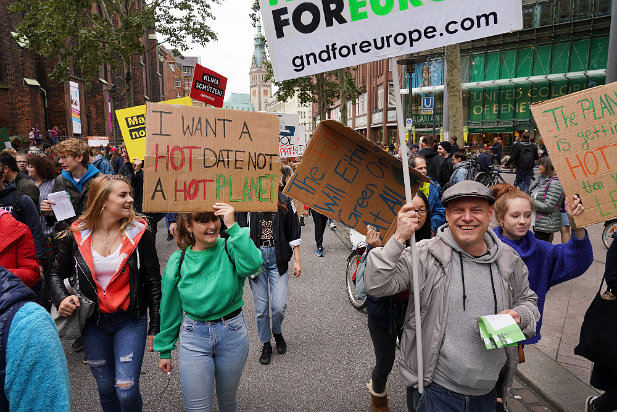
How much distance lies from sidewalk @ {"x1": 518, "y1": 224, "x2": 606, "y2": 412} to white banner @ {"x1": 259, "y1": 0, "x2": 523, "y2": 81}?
2883 millimetres

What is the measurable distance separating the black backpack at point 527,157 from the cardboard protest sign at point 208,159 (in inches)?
368

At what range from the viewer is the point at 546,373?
360 centimetres

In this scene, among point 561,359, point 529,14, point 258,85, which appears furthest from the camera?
point 258,85

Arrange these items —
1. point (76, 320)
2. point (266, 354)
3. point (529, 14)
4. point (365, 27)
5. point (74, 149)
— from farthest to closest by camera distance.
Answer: point (529, 14)
point (74, 149)
point (266, 354)
point (76, 320)
point (365, 27)

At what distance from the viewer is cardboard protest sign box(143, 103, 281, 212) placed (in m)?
2.34

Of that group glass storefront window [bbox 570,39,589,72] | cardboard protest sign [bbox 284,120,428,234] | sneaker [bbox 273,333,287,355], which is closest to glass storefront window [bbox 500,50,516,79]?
glass storefront window [bbox 570,39,589,72]

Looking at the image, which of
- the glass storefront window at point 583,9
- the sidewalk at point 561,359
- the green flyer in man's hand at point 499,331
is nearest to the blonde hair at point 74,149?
the green flyer in man's hand at point 499,331

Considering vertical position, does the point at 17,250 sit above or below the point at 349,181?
below

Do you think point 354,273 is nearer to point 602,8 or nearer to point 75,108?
point 75,108

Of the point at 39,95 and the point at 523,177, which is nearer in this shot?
the point at 523,177

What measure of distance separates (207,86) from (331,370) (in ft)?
17.3

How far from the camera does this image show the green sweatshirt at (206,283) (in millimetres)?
2453

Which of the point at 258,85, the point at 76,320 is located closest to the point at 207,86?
the point at 76,320

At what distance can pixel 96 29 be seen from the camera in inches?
628
